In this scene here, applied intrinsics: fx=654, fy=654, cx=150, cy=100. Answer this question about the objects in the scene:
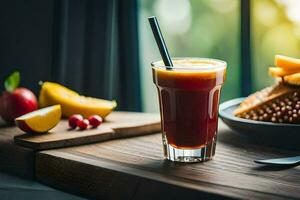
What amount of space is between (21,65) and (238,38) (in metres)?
0.73

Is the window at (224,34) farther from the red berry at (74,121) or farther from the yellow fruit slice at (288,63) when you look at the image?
the red berry at (74,121)

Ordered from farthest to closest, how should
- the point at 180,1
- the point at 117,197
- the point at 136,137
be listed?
1. the point at 180,1
2. the point at 136,137
3. the point at 117,197

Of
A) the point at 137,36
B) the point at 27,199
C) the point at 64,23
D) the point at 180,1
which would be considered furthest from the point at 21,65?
the point at 27,199

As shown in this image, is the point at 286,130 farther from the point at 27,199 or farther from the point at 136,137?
the point at 27,199

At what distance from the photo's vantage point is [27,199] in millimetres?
1295

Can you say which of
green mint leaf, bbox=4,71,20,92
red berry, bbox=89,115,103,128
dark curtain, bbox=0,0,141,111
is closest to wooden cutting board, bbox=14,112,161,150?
red berry, bbox=89,115,103,128

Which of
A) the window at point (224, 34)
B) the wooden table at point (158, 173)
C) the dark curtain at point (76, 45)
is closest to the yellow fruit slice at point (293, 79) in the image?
the wooden table at point (158, 173)

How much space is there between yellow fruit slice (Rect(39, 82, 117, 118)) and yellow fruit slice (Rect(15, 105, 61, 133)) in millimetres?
178

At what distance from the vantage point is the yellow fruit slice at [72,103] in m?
1.75

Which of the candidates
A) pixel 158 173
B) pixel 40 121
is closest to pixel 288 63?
pixel 158 173

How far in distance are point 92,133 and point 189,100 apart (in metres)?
0.32

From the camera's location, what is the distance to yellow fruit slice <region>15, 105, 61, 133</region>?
4.98 feet

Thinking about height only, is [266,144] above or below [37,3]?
below

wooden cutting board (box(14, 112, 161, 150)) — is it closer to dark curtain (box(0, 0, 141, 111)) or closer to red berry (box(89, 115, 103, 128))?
red berry (box(89, 115, 103, 128))
